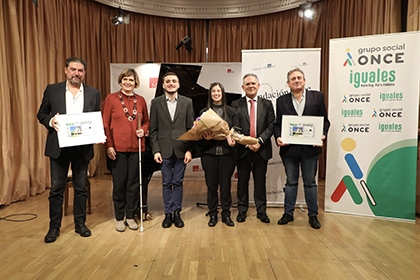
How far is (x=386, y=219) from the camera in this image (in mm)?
3418

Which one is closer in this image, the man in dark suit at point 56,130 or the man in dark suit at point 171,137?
the man in dark suit at point 56,130

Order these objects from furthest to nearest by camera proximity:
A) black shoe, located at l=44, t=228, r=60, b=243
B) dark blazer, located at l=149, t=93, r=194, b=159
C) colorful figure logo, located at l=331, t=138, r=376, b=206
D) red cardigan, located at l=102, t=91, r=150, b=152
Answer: colorful figure logo, located at l=331, t=138, r=376, b=206, dark blazer, located at l=149, t=93, r=194, b=159, red cardigan, located at l=102, t=91, r=150, b=152, black shoe, located at l=44, t=228, r=60, b=243

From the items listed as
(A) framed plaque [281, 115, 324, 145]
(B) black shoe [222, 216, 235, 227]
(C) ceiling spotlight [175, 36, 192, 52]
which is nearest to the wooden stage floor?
(B) black shoe [222, 216, 235, 227]

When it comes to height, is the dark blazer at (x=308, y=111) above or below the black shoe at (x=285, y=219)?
above

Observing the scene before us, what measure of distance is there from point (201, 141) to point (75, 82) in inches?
53.7

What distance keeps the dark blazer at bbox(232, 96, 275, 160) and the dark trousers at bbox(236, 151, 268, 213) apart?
0.07m

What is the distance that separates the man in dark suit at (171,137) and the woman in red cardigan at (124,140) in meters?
0.16

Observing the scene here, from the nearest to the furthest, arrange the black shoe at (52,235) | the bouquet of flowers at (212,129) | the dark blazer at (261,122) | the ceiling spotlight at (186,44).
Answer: the black shoe at (52,235), the bouquet of flowers at (212,129), the dark blazer at (261,122), the ceiling spotlight at (186,44)

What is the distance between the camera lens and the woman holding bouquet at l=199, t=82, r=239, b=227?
3.21 m

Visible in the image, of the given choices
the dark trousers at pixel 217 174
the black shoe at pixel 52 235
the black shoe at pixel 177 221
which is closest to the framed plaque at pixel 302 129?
the dark trousers at pixel 217 174

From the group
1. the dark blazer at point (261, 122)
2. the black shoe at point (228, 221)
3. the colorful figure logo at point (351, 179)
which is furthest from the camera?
the colorful figure logo at point (351, 179)

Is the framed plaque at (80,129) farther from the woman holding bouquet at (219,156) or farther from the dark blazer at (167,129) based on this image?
the woman holding bouquet at (219,156)

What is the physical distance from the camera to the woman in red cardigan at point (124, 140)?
3.03 meters

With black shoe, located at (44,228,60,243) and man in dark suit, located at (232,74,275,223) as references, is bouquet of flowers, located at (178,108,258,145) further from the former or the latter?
black shoe, located at (44,228,60,243)
